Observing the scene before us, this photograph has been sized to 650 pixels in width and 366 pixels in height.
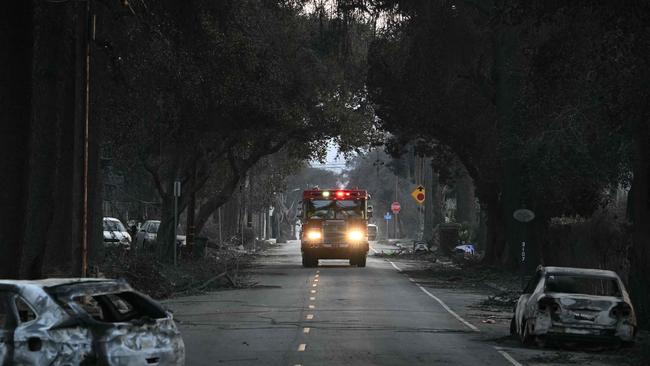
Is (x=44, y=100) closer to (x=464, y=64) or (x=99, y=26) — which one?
(x=99, y=26)

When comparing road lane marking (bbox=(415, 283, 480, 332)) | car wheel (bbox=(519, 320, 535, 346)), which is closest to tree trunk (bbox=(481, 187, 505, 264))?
road lane marking (bbox=(415, 283, 480, 332))

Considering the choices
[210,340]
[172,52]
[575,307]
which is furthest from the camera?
[172,52]

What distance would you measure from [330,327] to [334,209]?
100 ft

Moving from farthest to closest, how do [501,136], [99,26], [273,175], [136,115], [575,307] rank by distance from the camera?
[273,175] < [501,136] < [136,115] < [99,26] < [575,307]

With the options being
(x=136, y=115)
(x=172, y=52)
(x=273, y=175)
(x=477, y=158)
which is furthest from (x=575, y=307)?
(x=273, y=175)

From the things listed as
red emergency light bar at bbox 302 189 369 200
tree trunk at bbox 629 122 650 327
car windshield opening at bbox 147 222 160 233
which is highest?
red emergency light bar at bbox 302 189 369 200

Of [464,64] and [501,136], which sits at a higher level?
[464,64]

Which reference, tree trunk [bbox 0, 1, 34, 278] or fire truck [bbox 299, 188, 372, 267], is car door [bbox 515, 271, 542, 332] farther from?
fire truck [bbox 299, 188, 372, 267]

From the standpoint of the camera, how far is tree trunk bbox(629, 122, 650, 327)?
23594 millimetres

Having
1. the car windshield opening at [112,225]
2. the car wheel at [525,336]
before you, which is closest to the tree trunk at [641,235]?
the car wheel at [525,336]

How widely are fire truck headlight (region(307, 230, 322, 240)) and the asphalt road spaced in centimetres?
1299

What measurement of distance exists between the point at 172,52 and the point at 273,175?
57541 mm

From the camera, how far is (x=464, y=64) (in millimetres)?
46812

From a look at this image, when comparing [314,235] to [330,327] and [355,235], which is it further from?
[330,327]
